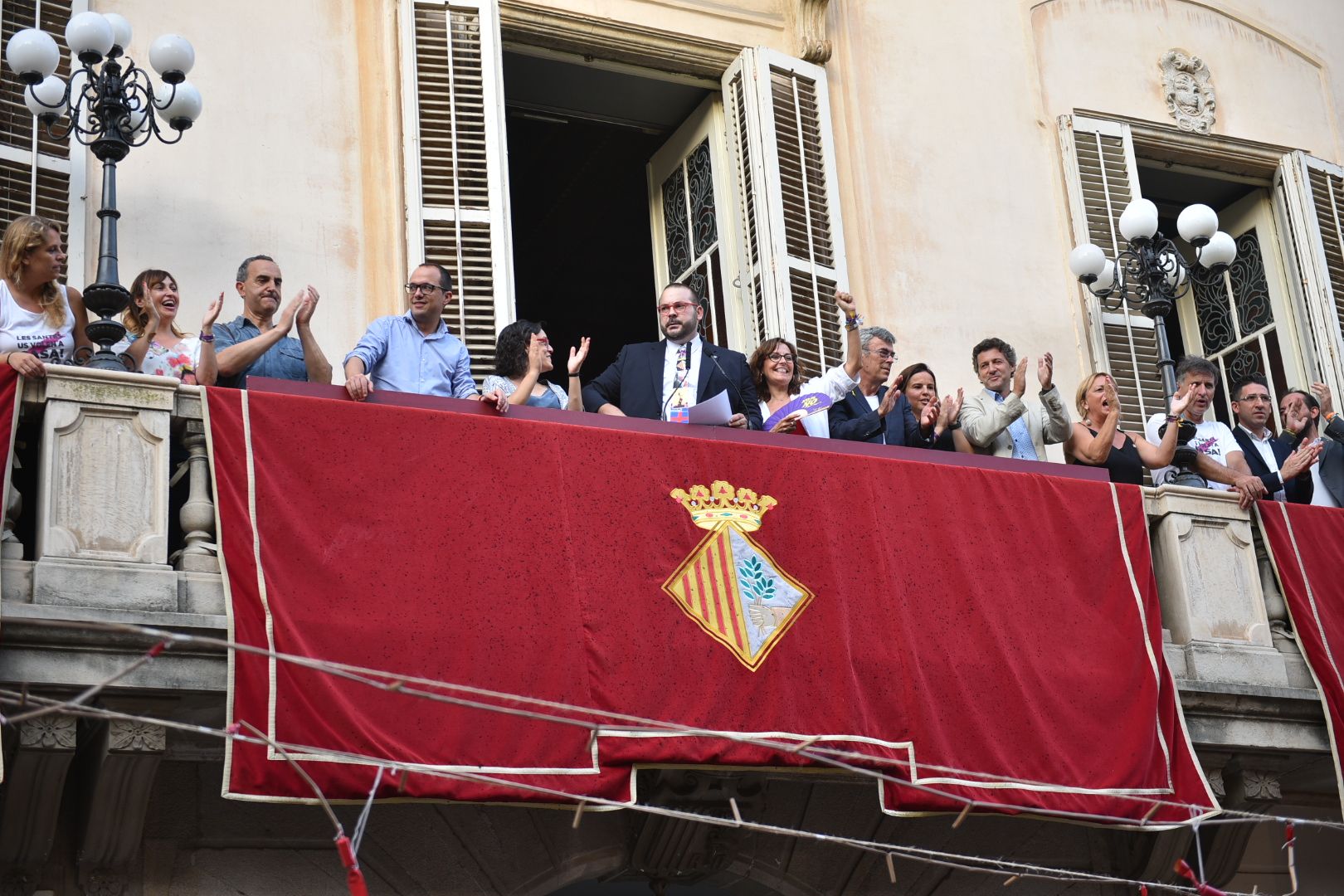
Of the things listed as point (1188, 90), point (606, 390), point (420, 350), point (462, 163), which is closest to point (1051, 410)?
point (606, 390)

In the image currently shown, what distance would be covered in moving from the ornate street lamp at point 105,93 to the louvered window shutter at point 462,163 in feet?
4.57

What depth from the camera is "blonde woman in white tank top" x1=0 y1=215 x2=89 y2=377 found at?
27.6 feet

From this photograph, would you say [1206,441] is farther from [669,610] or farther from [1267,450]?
[669,610]

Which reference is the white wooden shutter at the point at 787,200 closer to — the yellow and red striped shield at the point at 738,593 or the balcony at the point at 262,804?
the balcony at the point at 262,804

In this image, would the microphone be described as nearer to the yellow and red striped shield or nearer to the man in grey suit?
the yellow and red striped shield

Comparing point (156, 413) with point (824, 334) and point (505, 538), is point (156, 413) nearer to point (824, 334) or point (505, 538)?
point (505, 538)

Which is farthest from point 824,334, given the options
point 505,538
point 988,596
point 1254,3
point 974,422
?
point 1254,3

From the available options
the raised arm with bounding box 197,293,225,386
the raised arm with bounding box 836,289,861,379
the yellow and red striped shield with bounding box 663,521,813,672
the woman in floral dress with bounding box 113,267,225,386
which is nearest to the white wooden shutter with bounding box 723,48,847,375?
the raised arm with bounding box 836,289,861,379

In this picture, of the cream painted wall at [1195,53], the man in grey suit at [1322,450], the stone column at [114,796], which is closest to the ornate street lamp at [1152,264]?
the man in grey suit at [1322,450]

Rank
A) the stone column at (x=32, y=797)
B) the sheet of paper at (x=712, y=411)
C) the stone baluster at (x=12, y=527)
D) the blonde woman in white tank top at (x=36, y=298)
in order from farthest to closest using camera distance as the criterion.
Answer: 1. the sheet of paper at (x=712, y=411)
2. the blonde woman in white tank top at (x=36, y=298)
3. the stone baluster at (x=12, y=527)
4. the stone column at (x=32, y=797)

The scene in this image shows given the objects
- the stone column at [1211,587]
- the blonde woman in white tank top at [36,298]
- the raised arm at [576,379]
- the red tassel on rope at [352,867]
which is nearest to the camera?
the red tassel on rope at [352,867]

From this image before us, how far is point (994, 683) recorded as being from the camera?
9.31m

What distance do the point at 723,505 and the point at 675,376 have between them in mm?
942

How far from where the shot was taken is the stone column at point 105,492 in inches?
308
